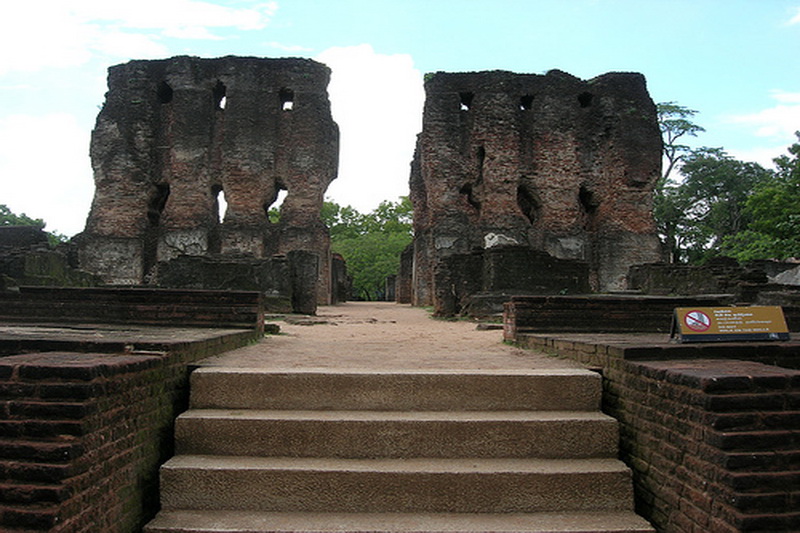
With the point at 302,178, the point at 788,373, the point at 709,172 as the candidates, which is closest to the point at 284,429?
the point at 788,373

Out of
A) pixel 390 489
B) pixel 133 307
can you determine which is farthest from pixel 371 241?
pixel 390 489

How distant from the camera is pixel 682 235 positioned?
33406 mm

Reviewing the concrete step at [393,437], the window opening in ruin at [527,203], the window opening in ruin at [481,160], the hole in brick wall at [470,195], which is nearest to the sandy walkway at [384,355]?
the concrete step at [393,437]

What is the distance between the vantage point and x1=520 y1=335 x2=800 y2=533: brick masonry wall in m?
2.39

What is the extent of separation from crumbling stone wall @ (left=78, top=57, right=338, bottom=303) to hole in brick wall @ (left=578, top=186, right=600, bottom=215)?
10.8 m

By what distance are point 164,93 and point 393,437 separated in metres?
23.5

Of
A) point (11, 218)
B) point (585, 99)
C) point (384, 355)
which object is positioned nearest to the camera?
point (384, 355)

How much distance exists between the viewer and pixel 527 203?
23.0 m

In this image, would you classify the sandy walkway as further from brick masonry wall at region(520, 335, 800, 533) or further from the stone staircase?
brick masonry wall at region(520, 335, 800, 533)

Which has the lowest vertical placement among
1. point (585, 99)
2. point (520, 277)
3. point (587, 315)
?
point (587, 315)

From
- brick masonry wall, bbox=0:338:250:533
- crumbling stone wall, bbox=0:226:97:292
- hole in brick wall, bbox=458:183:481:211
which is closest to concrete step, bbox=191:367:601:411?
brick masonry wall, bbox=0:338:250:533

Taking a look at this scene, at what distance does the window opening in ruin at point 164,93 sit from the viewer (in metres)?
22.4

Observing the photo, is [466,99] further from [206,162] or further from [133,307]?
[133,307]

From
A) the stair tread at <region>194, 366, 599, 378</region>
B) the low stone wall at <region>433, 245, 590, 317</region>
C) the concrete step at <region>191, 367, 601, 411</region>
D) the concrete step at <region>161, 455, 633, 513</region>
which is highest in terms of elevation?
the low stone wall at <region>433, 245, 590, 317</region>
